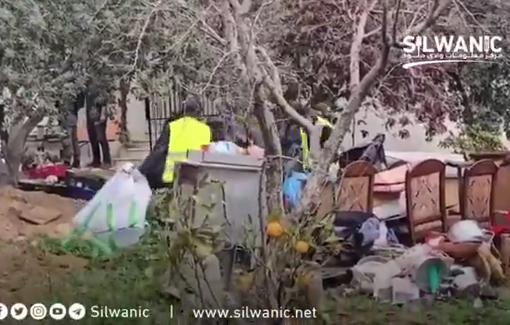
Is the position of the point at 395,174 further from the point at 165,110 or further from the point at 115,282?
the point at 115,282

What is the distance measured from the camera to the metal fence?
2.74 m

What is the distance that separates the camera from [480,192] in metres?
2.87

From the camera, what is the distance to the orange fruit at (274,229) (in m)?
2.72

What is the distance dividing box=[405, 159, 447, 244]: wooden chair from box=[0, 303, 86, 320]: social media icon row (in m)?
1.45

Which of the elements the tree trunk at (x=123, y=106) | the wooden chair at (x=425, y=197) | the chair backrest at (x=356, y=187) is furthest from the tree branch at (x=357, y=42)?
the tree trunk at (x=123, y=106)

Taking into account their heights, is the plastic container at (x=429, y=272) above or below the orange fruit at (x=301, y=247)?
below

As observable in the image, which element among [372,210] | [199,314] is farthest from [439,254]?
[199,314]

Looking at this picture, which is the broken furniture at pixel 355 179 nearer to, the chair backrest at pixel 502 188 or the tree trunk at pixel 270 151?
the tree trunk at pixel 270 151

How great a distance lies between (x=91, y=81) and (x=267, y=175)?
822mm

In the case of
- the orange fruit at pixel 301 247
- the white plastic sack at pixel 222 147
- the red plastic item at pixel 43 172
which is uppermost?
the white plastic sack at pixel 222 147

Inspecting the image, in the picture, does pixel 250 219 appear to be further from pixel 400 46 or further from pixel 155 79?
pixel 400 46

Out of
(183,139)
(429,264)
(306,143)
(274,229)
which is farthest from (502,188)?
(183,139)

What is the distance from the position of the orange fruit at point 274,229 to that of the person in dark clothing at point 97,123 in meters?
0.73

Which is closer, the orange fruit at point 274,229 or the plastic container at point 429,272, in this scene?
the orange fruit at point 274,229
